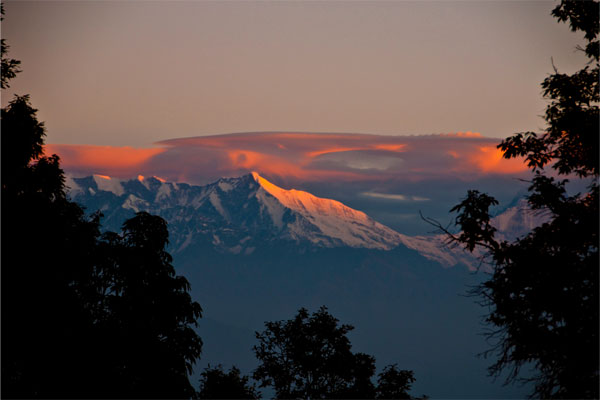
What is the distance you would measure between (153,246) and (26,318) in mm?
10835

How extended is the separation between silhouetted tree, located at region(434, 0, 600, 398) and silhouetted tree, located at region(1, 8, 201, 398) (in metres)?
16.2

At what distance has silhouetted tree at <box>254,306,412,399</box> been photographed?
4028cm

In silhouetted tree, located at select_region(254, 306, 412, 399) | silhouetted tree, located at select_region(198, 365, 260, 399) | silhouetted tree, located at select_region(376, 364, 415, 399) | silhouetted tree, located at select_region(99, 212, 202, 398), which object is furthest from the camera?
silhouetted tree, located at select_region(198, 365, 260, 399)

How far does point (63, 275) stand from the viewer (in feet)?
98.0

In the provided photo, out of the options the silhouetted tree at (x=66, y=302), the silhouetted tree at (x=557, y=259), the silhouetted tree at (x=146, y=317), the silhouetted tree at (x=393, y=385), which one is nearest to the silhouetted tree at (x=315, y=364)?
the silhouetted tree at (x=393, y=385)

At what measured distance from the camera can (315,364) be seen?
133 feet

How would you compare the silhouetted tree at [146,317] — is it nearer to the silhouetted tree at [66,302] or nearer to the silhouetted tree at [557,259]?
the silhouetted tree at [66,302]

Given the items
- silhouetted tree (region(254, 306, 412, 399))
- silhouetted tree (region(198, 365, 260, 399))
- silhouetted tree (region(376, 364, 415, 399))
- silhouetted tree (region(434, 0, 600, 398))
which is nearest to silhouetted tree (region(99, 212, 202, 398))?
silhouetted tree (region(198, 365, 260, 399))

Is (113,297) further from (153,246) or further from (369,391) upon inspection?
(369,391)

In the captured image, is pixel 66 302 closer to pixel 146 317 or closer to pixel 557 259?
pixel 146 317

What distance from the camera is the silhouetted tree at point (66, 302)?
91.7ft

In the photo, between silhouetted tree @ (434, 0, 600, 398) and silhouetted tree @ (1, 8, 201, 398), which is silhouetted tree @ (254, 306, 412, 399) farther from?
silhouetted tree @ (434, 0, 600, 398)

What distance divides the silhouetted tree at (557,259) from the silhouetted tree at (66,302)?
53.1 ft

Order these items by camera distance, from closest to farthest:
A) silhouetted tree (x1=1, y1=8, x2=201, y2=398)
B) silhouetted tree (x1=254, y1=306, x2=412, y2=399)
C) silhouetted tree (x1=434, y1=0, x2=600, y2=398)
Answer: silhouetted tree (x1=434, y1=0, x2=600, y2=398) < silhouetted tree (x1=1, y1=8, x2=201, y2=398) < silhouetted tree (x1=254, y1=306, x2=412, y2=399)
